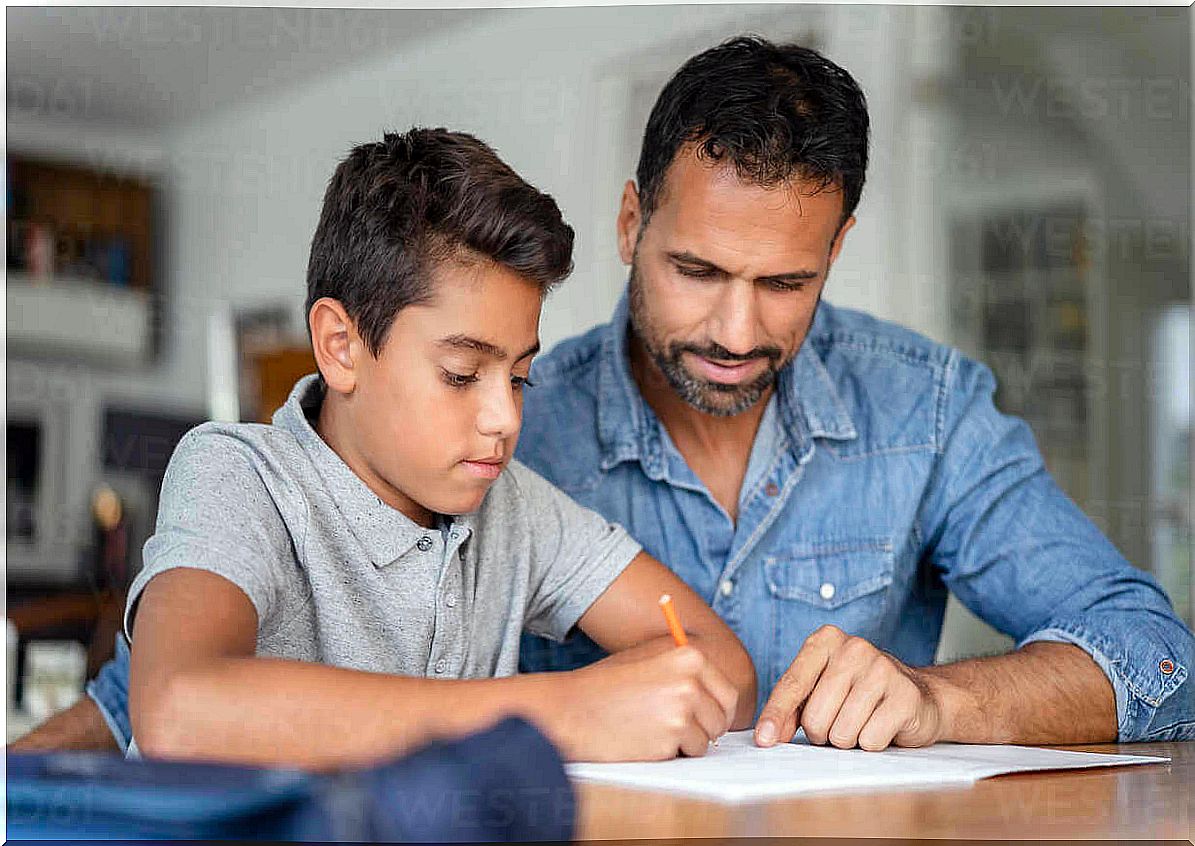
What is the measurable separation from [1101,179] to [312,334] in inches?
148

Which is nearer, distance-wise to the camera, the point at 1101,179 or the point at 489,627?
the point at 489,627

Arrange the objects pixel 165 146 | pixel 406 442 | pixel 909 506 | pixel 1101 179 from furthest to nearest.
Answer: pixel 1101 179 < pixel 165 146 < pixel 909 506 < pixel 406 442

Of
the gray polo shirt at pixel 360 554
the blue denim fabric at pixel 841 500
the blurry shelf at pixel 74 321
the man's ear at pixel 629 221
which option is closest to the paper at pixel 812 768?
the gray polo shirt at pixel 360 554

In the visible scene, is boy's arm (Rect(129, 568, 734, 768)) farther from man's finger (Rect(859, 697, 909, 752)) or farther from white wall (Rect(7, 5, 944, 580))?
white wall (Rect(7, 5, 944, 580))

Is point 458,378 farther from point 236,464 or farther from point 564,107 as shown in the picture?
point 564,107

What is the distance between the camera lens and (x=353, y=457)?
102 cm

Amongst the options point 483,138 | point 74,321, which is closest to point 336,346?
point 483,138

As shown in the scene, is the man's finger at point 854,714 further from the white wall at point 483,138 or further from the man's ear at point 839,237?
the man's ear at point 839,237

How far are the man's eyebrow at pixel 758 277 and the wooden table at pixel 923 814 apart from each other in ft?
1.91

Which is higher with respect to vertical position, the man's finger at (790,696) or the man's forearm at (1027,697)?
the man's finger at (790,696)

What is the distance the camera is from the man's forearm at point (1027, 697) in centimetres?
99

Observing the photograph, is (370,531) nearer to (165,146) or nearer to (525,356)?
(525,356)

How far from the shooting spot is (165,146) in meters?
3.67

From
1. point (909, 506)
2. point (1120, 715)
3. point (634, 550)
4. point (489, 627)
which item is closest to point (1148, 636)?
point (1120, 715)
